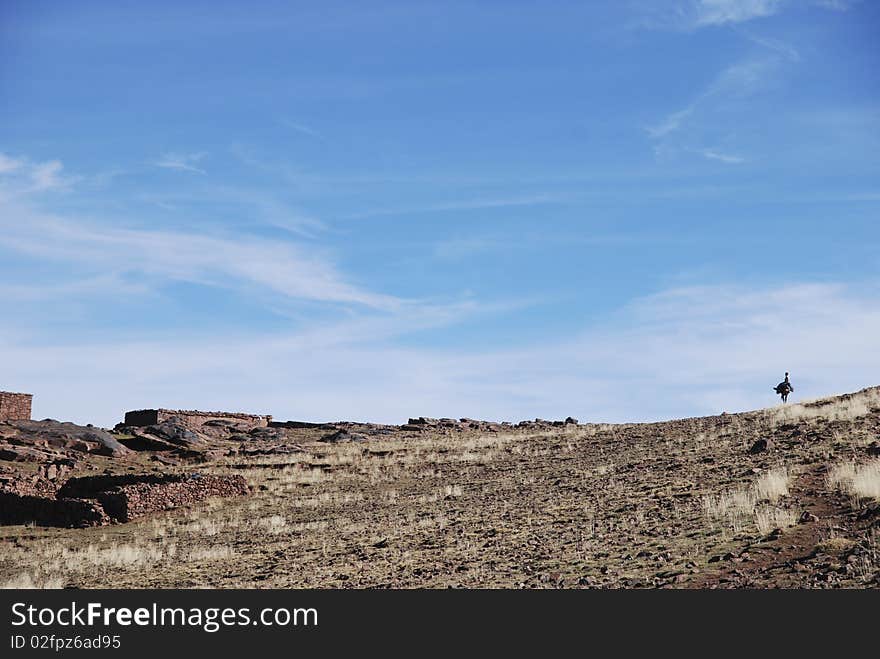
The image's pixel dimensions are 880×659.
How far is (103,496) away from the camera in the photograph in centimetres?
3228

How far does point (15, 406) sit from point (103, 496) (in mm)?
20943

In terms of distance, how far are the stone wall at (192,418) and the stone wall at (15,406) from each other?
8.89m

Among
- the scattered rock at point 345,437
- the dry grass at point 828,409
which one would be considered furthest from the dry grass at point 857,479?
the scattered rock at point 345,437

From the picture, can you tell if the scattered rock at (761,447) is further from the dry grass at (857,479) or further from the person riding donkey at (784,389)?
the person riding donkey at (784,389)

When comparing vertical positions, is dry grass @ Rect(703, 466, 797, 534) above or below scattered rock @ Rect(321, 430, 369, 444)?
below

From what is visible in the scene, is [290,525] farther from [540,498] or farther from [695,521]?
[695,521]

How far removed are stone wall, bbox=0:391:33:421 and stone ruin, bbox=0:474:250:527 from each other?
51.7 ft

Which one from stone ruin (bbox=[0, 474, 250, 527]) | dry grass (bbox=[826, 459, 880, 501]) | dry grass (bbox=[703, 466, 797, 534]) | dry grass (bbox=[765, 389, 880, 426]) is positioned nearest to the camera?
dry grass (bbox=[703, 466, 797, 534])

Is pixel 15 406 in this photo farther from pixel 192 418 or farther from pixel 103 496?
pixel 103 496

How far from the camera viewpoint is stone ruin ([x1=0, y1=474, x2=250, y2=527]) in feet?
104

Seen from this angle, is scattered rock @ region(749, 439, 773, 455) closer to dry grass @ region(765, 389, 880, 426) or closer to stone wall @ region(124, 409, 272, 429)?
dry grass @ region(765, 389, 880, 426)

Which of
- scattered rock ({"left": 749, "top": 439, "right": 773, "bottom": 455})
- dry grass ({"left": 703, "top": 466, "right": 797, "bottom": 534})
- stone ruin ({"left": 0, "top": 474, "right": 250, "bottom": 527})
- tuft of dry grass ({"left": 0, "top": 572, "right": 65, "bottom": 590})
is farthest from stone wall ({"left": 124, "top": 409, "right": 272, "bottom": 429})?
dry grass ({"left": 703, "top": 466, "right": 797, "bottom": 534})

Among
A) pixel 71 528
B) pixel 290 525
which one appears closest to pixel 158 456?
pixel 71 528

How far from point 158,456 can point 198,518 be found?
1524 centimetres
